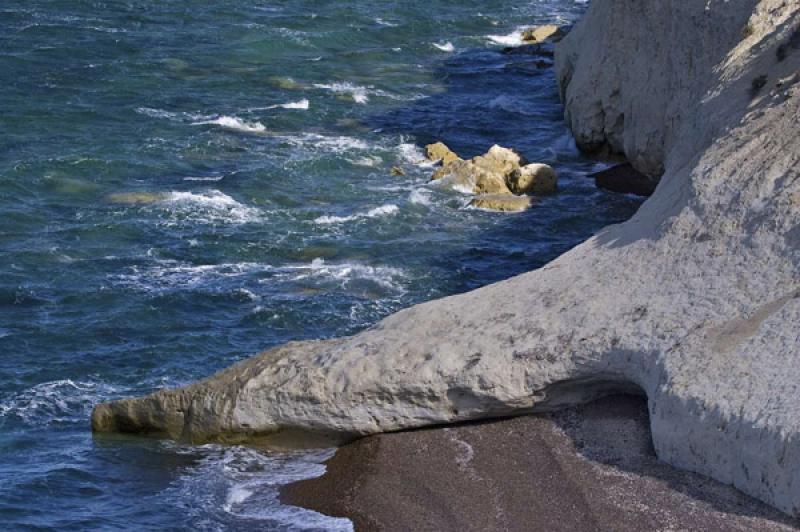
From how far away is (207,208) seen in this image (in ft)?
136

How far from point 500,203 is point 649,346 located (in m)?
19.1

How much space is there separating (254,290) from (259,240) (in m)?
3.73

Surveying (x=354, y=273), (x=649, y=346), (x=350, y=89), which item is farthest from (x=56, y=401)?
(x=350, y=89)

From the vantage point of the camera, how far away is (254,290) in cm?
3575

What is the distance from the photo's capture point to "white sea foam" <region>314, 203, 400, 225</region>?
1596 inches

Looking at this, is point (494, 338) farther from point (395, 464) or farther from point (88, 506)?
point (88, 506)

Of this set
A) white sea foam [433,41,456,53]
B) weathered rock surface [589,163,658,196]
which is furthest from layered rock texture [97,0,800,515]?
white sea foam [433,41,456,53]

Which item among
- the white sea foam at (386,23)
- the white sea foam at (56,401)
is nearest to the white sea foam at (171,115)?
the white sea foam at (386,23)

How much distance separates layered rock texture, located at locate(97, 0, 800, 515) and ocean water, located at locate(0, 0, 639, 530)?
1085mm

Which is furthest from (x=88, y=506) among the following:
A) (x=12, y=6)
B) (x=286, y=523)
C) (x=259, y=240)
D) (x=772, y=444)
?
(x=12, y=6)

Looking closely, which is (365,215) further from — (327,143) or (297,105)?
(297,105)

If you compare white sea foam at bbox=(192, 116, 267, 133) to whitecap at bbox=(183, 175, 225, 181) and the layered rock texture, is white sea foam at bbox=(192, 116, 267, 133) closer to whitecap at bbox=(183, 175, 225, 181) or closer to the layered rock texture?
whitecap at bbox=(183, 175, 225, 181)

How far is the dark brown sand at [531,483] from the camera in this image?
21203mm

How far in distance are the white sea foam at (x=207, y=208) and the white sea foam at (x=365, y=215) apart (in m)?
1.80
